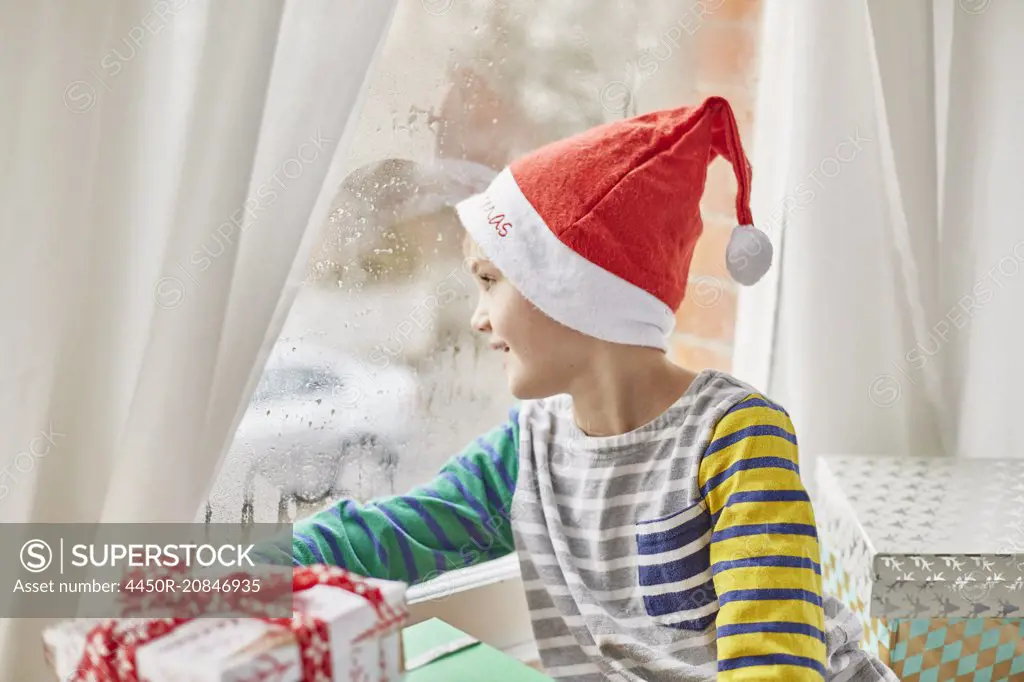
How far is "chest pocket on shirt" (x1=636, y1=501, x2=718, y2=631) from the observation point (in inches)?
41.1

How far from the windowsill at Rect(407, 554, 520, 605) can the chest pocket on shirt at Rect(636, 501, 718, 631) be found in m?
0.38

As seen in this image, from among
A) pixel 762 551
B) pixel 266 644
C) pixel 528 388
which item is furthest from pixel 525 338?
pixel 266 644

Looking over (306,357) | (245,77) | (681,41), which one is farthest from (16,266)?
(681,41)

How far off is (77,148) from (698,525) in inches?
26.6

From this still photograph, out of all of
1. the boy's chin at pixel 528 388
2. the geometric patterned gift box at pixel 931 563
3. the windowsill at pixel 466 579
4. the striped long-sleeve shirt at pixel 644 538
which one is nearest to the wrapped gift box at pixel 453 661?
the striped long-sleeve shirt at pixel 644 538

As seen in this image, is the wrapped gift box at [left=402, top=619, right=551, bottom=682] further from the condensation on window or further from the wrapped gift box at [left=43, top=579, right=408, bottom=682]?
the wrapped gift box at [left=43, top=579, right=408, bottom=682]

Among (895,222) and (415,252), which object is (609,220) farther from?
(895,222)

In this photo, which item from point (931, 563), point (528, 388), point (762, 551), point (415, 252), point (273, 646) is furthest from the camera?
point (415, 252)

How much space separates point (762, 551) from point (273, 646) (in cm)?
48

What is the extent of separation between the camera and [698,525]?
1.04m

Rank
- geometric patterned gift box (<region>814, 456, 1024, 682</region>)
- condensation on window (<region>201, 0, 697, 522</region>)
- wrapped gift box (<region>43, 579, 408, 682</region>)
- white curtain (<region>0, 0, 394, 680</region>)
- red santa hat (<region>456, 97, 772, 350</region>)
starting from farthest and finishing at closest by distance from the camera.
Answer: condensation on window (<region>201, 0, 697, 522</region>) → geometric patterned gift box (<region>814, 456, 1024, 682</region>) → red santa hat (<region>456, 97, 772, 350</region>) → white curtain (<region>0, 0, 394, 680</region>) → wrapped gift box (<region>43, 579, 408, 682</region>)

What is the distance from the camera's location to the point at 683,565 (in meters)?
1.05

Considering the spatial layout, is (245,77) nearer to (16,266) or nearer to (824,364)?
(16,266)

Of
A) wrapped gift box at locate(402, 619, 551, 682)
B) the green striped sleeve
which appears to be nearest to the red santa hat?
the green striped sleeve
